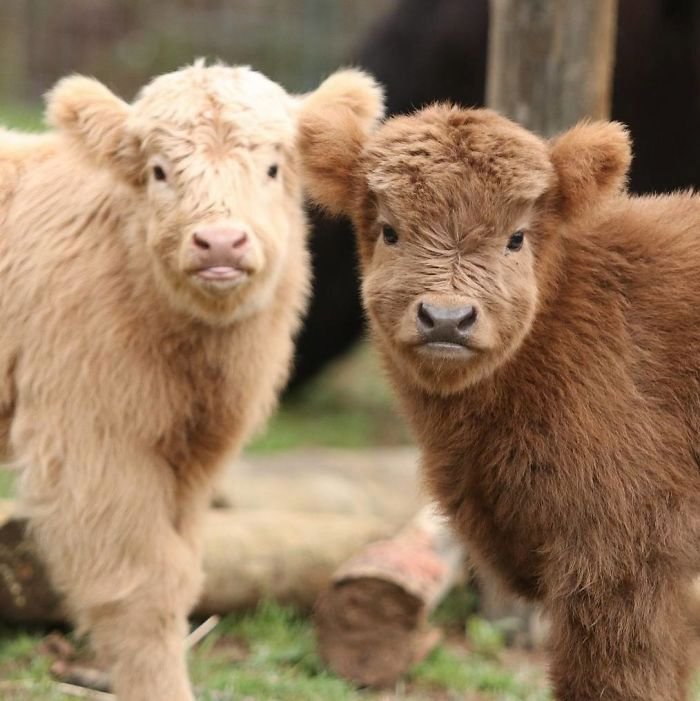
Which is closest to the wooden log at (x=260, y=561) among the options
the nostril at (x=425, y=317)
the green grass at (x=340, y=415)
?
the nostril at (x=425, y=317)

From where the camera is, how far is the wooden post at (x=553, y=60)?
20.6 feet

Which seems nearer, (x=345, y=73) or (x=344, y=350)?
(x=345, y=73)

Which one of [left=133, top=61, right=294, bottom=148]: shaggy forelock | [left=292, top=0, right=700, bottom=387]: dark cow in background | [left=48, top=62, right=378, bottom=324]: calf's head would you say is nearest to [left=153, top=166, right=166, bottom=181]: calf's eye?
[left=48, top=62, right=378, bottom=324]: calf's head

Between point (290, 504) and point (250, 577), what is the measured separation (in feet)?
3.21

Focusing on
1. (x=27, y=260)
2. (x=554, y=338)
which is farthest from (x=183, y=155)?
(x=554, y=338)

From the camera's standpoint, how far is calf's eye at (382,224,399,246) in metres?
4.34

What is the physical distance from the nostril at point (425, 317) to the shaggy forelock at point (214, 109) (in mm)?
1203

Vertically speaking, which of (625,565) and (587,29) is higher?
(587,29)

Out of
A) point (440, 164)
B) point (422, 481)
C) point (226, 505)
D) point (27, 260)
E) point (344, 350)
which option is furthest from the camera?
point (344, 350)

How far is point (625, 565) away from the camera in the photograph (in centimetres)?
420

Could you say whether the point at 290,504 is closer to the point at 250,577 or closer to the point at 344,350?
the point at 250,577

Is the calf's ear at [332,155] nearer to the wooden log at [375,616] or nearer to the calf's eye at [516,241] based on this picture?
the calf's eye at [516,241]

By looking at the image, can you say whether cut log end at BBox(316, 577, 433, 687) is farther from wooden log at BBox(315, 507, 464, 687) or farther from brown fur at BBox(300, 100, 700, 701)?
brown fur at BBox(300, 100, 700, 701)

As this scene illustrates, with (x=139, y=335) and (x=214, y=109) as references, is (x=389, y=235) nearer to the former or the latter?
(x=214, y=109)
